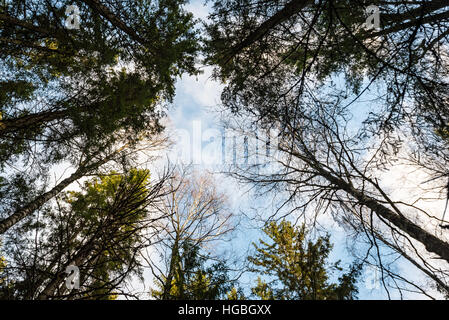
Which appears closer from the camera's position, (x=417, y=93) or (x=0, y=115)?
(x=417, y=93)

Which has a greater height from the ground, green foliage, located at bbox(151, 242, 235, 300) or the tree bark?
the tree bark

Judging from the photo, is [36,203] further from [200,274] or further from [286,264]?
[286,264]

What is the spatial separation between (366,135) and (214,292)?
13.3ft

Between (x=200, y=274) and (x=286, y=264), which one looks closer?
(x=200, y=274)

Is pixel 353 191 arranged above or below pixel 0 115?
below

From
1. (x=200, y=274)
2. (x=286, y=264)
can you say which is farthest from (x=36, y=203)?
(x=286, y=264)

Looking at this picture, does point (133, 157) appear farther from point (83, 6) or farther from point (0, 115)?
point (83, 6)

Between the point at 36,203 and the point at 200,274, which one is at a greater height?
the point at 36,203

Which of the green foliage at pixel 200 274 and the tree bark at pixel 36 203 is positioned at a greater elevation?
the tree bark at pixel 36 203
